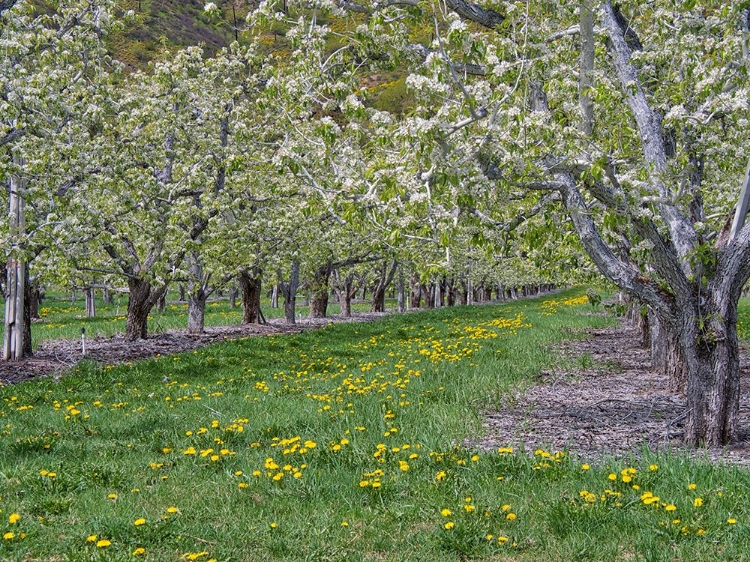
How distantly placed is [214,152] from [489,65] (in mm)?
12740

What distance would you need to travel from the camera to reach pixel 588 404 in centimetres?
930

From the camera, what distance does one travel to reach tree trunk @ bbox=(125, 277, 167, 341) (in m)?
18.6

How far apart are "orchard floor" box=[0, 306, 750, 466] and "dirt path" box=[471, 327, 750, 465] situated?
0.01 m

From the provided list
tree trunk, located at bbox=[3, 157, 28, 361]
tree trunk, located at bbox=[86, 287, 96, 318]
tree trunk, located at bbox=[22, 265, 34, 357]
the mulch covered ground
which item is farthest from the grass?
tree trunk, located at bbox=[86, 287, 96, 318]

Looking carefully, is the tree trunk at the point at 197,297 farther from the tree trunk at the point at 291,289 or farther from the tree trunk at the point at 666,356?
the tree trunk at the point at 666,356

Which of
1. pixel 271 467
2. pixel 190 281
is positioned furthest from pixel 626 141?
pixel 190 281

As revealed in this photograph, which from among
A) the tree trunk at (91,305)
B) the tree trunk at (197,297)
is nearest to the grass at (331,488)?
the tree trunk at (197,297)

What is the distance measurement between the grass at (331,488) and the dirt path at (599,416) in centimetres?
46

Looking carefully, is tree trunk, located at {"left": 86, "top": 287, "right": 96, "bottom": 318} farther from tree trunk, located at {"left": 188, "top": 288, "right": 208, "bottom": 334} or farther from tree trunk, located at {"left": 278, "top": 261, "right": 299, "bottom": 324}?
tree trunk, located at {"left": 188, "top": 288, "right": 208, "bottom": 334}

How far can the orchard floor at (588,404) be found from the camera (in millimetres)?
7117

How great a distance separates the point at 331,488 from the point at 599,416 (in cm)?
436

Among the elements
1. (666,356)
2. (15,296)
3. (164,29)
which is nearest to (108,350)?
(15,296)

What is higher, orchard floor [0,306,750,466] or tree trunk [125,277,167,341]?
tree trunk [125,277,167,341]

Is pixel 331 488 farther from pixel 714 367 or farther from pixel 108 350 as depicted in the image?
pixel 108 350
